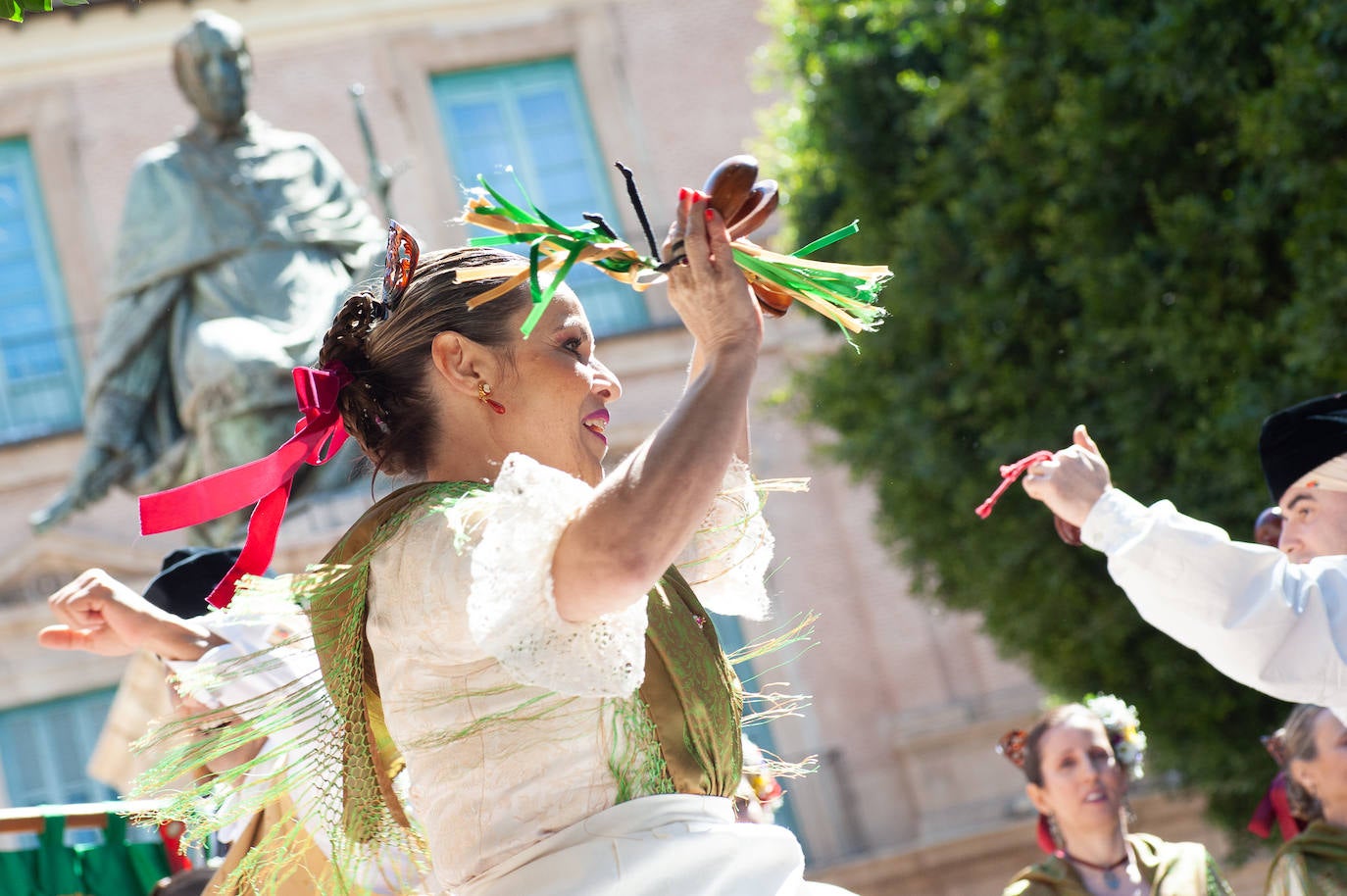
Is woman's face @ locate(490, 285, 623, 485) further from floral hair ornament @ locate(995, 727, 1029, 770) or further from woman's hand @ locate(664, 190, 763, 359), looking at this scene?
floral hair ornament @ locate(995, 727, 1029, 770)

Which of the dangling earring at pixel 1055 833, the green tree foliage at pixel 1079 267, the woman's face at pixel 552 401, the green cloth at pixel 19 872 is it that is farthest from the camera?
the green tree foliage at pixel 1079 267

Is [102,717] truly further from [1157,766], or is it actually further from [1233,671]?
[1233,671]

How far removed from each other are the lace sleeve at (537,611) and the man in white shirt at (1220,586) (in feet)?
4.22

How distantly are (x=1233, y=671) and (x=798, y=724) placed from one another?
1183 cm

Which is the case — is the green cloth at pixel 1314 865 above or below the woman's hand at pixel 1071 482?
below

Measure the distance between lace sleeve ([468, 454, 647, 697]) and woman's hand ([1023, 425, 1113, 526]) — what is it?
4.23 feet

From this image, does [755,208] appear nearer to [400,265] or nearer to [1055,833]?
[400,265]

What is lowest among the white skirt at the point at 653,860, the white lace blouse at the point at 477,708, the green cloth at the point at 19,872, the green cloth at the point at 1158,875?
the green cloth at the point at 1158,875

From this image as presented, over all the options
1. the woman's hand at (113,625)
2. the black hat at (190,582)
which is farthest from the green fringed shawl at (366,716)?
the black hat at (190,582)

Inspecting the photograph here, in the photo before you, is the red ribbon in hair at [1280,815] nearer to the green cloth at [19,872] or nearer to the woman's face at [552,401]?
the woman's face at [552,401]

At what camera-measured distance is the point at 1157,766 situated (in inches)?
360

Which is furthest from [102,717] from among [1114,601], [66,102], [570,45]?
[1114,601]

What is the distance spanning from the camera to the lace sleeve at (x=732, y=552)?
263 cm

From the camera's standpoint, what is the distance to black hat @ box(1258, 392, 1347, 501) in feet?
11.1
